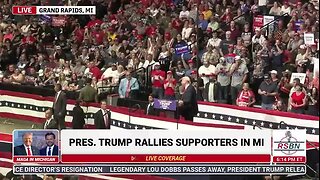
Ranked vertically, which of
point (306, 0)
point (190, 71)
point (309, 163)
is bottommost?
point (309, 163)

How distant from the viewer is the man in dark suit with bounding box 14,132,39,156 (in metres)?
11.2

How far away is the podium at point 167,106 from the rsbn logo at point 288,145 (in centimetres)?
148

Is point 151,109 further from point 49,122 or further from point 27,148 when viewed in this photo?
point 27,148

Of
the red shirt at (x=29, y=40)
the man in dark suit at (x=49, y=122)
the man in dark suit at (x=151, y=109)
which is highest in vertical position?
the red shirt at (x=29, y=40)

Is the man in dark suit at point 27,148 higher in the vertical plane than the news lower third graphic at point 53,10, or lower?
lower

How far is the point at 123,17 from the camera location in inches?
616

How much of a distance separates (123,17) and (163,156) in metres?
5.00

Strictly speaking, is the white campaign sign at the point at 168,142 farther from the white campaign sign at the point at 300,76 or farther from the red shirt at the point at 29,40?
the red shirt at the point at 29,40

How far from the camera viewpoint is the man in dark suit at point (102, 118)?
37.6ft

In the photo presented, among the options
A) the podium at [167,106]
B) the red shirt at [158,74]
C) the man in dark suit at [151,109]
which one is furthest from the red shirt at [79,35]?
the podium at [167,106]

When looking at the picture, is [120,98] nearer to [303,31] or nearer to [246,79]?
[246,79]

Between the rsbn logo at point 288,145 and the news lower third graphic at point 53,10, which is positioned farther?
the news lower third graphic at point 53,10

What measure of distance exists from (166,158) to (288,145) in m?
1.23

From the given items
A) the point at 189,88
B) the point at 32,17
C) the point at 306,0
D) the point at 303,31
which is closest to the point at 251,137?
the point at 189,88
